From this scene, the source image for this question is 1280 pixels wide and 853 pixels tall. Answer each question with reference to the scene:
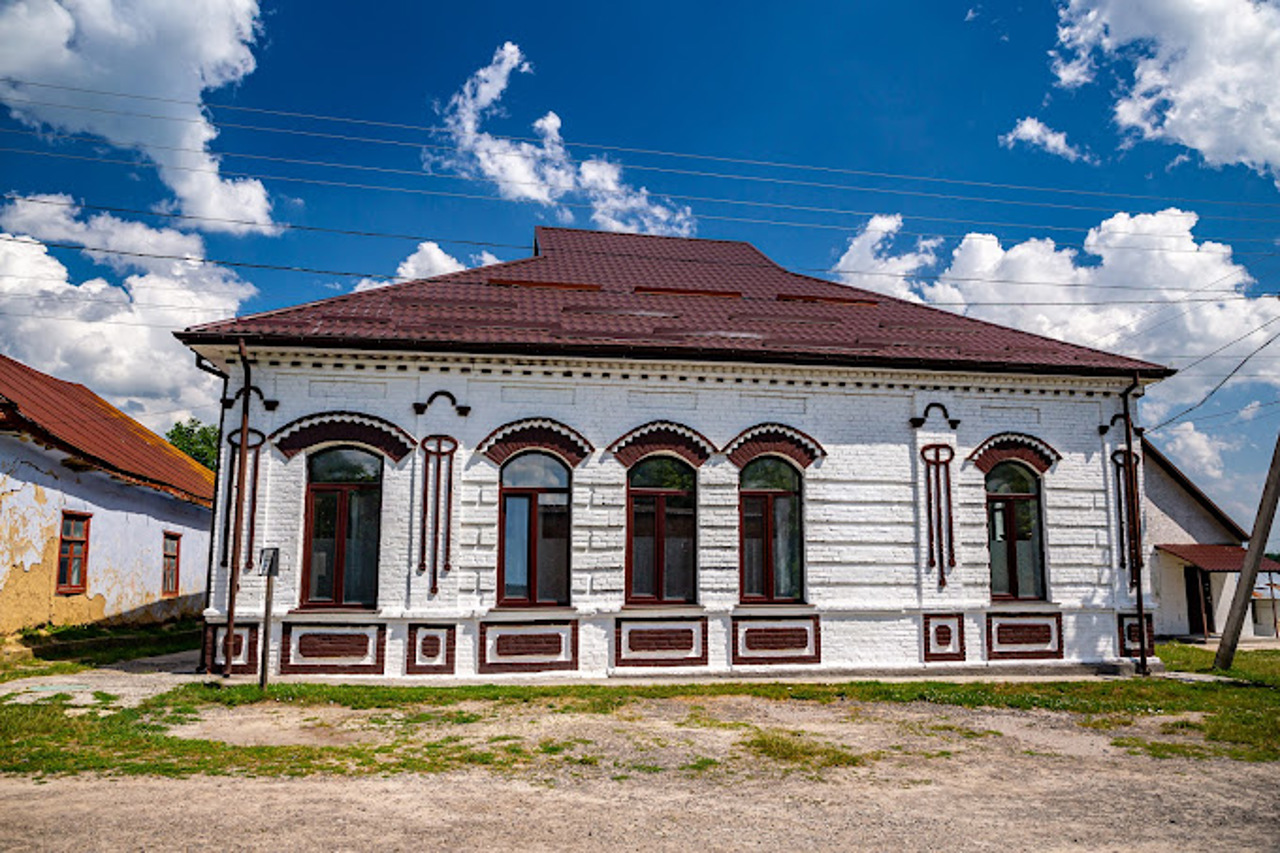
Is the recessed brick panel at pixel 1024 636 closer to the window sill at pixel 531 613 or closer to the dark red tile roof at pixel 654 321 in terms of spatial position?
the dark red tile roof at pixel 654 321

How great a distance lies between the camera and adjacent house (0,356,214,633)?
45.9 ft

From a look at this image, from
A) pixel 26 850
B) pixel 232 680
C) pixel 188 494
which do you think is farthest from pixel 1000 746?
pixel 188 494

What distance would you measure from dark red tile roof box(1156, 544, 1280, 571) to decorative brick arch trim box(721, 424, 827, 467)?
14723mm

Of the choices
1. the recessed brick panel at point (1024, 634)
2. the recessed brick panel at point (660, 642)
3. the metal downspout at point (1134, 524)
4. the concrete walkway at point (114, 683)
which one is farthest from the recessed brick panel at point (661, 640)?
the metal downspout at point (1134, 524)

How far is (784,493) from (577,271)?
556 cm

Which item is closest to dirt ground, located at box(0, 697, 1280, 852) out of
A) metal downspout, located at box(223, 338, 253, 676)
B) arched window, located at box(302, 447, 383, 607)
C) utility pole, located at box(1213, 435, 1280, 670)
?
metal downspout, located at box(223, 338, 253, 676)

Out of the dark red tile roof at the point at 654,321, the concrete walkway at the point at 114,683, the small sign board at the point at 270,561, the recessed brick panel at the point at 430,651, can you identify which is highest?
the dark red tile roof at the point at 654,321

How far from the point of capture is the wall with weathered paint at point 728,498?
11.8 metres

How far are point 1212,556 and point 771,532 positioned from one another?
16.1m

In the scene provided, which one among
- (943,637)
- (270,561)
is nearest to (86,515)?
(270,561)

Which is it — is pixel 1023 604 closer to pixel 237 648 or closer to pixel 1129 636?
pixel 1129 636

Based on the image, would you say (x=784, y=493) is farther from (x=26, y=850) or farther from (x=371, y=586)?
(x=26, y=850)

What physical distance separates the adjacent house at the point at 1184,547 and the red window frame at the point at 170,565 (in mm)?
24462

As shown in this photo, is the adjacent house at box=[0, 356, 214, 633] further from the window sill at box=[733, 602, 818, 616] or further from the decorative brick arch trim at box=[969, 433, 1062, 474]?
the decorative brick arch trim at box=[969, 433, 1062, 474]
